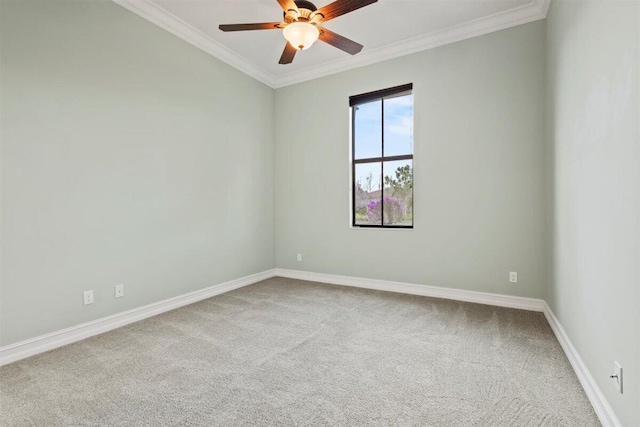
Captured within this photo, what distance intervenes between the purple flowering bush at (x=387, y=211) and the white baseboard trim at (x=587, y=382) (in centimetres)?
189

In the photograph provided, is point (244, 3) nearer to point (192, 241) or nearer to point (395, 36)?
point (395, 36)

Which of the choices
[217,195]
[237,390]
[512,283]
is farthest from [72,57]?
[512,283]

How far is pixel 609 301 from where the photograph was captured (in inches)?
57.8

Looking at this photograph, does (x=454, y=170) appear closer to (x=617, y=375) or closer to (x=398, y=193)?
(x=398, y=193)

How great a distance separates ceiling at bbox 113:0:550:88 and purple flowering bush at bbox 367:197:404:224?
1.80m

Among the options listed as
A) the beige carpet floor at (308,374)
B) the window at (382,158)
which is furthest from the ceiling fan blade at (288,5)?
the beige carpet floor at (308,374)

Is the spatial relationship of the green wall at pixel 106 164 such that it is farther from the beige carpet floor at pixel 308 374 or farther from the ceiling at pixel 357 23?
the beige carpet floor at pixel 308 374

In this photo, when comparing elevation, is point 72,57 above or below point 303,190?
above

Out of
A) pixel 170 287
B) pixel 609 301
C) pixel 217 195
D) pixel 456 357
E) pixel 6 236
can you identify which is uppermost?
pixel 217 195

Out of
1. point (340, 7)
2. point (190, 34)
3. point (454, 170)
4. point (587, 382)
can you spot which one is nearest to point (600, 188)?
point (587, 382)

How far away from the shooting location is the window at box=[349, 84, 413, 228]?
12.7 feet

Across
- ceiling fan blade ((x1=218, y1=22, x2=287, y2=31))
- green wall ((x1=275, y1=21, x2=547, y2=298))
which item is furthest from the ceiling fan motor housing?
green wall ((x1=275, y1=21, x2=547, y2=298))

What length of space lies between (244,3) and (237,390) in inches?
128

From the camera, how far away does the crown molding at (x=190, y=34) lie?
294 cm
